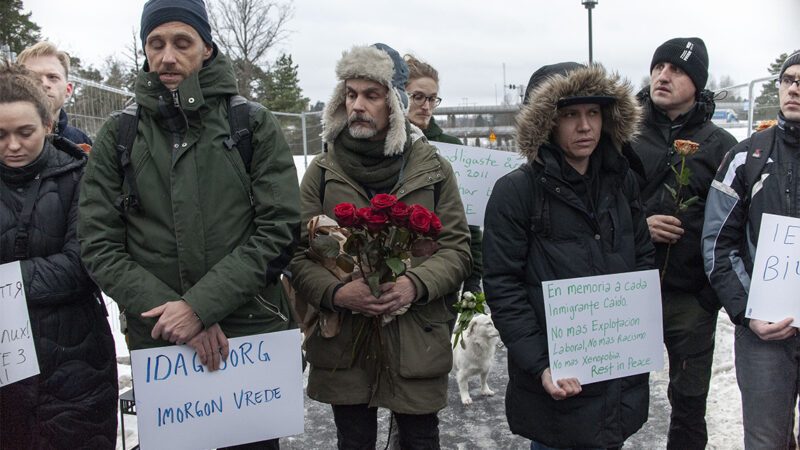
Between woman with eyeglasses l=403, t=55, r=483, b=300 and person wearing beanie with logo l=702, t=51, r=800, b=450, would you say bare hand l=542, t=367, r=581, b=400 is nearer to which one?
person wearing beanie with logo l=702, t=51, r=800, b=450

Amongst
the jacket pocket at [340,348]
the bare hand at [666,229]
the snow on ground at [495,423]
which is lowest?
the snow on ground at [495,423]

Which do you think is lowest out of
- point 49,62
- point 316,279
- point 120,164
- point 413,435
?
point 413,435

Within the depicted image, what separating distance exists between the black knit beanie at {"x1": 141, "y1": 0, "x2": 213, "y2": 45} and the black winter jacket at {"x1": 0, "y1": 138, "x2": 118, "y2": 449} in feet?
2.73

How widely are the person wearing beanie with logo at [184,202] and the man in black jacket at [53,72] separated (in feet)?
5.81

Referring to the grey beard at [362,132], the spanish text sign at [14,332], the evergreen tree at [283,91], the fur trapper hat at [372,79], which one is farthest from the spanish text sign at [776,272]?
the evergreen tree at [283,91]

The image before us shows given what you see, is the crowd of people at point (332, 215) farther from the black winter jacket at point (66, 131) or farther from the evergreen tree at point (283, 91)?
the evergreen tree at point (283, 91)

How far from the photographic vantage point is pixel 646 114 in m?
3.32

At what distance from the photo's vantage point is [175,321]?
2.33 m

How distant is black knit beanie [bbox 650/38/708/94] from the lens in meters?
3.20

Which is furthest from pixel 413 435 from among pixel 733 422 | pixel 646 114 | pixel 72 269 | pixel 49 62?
pixel 49 62

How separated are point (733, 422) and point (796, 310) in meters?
1.98

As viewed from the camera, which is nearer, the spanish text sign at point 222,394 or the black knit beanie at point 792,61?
the spanish text sign at point 222,394

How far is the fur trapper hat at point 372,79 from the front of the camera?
290 centimetres

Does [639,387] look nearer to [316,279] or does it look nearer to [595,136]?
[595,136]
